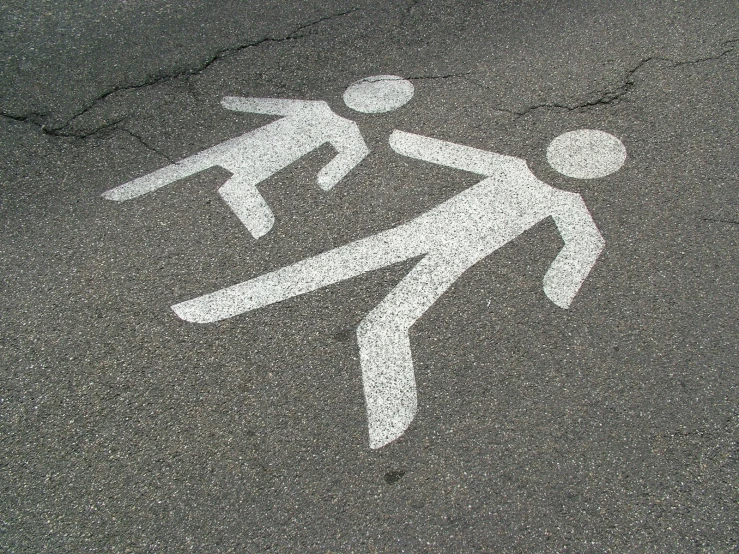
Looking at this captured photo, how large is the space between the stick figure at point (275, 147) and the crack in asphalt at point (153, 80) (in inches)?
17.6

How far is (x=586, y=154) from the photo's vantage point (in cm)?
388

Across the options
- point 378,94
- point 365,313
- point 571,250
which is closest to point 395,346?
point 365,313

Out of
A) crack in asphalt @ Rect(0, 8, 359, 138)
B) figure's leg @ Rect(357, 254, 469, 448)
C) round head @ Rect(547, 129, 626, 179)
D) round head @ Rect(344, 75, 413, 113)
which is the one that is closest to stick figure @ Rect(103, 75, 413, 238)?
round head @ Rect(344, 75, 413, 113)

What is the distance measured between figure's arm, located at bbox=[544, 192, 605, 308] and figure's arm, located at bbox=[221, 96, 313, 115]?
69.1 inches

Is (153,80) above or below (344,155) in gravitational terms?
above

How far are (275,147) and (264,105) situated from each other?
17.6 inches

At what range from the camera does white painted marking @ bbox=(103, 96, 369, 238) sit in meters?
3.84

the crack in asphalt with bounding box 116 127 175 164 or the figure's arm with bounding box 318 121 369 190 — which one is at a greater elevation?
the crack in asphalt with bounding box 116 127 175 164

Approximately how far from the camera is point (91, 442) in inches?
116

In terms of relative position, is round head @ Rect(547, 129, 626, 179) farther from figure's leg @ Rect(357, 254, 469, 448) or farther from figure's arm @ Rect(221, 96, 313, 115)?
figure's arm @ Rect(221, 96, 313, 115)

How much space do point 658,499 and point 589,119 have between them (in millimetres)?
2320

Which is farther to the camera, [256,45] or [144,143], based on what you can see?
[256,45]

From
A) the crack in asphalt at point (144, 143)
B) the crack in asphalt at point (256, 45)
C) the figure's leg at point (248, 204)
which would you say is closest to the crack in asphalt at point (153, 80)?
the crack in asphalt at point (256, 45)

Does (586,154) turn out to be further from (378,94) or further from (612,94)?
(378,94)
